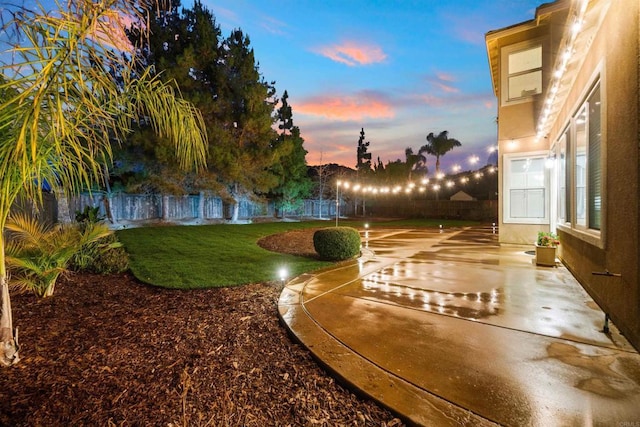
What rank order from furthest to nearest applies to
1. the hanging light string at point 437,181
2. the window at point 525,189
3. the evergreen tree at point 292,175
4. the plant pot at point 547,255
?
the evergreen tree at point 292,175
the hanging light string at point 437,181
the window at point 525,189
the plant pot at point 547,255

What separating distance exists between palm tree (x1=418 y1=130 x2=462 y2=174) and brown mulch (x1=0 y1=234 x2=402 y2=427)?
33.9 m

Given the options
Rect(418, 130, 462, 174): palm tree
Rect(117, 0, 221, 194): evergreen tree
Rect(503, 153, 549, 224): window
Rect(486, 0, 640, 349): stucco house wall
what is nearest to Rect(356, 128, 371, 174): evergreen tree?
Rect(418, 130, 462, 174): palm tree

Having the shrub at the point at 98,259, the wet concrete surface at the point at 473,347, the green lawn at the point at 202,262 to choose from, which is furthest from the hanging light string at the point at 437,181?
the shrub at the point at 98,259

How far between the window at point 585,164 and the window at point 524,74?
332 centimetres

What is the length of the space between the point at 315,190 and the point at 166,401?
26.8m

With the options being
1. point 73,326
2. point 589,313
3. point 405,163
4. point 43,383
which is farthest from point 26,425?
point 405,163

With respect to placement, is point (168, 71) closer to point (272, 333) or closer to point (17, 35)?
point (17, 35)

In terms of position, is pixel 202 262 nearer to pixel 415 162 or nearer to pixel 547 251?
pixel 547 251

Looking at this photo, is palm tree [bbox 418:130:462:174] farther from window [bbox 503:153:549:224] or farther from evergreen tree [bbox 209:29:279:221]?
window [bbox 503:153:549:224]

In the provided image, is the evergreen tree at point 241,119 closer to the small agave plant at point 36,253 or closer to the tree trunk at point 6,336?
the small agave plant at point 36,253

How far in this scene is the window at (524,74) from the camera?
8.66 meters

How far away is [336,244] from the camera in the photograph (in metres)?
6.97

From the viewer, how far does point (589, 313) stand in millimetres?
3576

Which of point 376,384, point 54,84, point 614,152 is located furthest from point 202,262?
point 614,152
